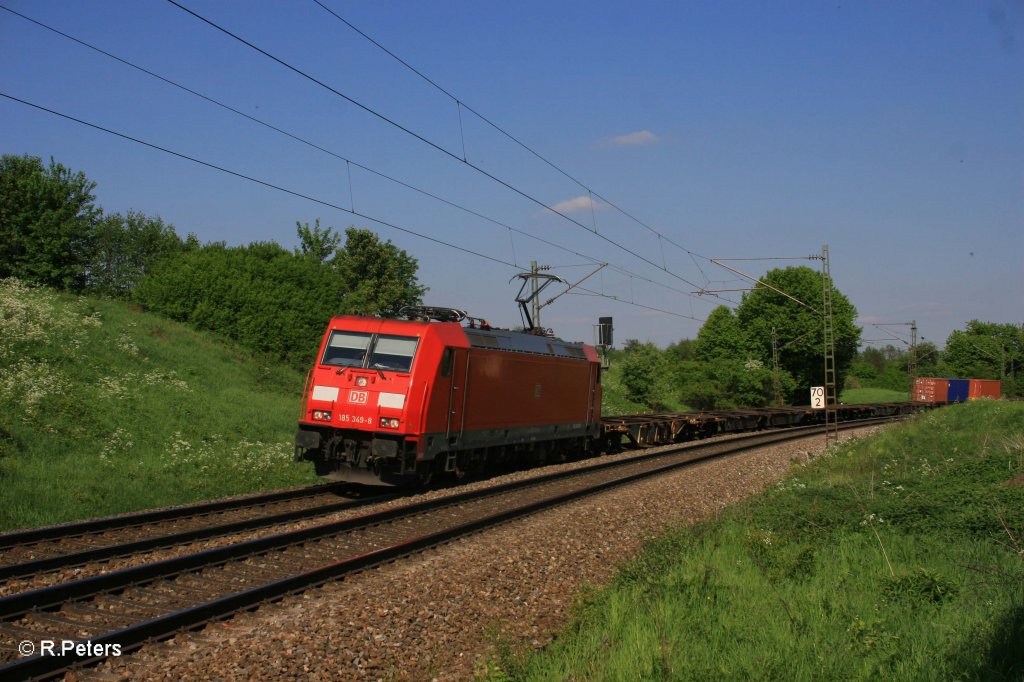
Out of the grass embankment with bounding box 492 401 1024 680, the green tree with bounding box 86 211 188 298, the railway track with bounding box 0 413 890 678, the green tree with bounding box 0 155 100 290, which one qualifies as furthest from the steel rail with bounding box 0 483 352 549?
the green tree with bounding box 86 211 188 298

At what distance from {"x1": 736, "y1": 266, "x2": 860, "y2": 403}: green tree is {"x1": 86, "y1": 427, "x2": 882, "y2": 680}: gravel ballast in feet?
200

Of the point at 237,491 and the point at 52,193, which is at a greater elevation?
the point at 52,193

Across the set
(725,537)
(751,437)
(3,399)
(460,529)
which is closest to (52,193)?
(3,399)

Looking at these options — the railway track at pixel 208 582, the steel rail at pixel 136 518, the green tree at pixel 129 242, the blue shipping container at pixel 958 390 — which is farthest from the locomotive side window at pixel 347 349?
the green tree at pixel 129 242

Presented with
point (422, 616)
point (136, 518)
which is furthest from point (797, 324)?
point (422, 616)

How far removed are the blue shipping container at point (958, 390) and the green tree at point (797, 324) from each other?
9.87 m

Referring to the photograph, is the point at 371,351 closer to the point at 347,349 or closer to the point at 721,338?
the point at 347,349

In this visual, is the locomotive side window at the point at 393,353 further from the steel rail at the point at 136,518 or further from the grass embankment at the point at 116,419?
the grass embankment at the point at 116,419

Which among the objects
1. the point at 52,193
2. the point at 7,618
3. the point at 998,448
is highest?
the point at 52,193

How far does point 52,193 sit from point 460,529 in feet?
139

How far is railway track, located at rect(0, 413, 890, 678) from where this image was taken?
22.4 ft

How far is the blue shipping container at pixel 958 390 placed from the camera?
62.0 meters

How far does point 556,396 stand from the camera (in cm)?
2184

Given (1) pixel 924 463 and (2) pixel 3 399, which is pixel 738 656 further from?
(2) pixel 3 399
